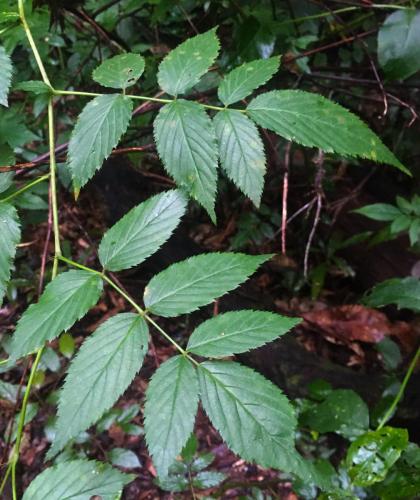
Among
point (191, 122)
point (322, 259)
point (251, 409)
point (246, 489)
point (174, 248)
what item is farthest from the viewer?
point (322, 259)

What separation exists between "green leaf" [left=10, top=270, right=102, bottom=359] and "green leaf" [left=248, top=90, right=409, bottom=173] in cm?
42

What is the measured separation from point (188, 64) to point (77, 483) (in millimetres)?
751

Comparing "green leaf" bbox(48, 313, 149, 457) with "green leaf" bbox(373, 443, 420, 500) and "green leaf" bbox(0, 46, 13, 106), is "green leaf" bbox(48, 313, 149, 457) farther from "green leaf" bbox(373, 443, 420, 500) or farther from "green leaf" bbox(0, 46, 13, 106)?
"green leaf" bbox(373, 443, 420, 500)

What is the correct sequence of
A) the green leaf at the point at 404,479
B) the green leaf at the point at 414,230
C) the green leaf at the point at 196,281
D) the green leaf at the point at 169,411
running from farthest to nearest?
the green leaf at the point at 414,230 < the green leaf at the point at 404,479 < the green leaf at the point at 196,281 < the green leaf at the point at 169,411

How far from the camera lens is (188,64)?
2.88 feet

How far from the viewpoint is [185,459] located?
1457 mm

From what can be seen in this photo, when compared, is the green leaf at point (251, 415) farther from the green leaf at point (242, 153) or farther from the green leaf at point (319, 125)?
the green leaf at point (319, 125)

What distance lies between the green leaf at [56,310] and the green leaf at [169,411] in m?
0.17

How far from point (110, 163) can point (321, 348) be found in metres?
1.35

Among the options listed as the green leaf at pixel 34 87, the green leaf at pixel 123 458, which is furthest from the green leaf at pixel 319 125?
the green leaf at pixel 123 458

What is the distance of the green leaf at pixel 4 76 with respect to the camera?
828 mm

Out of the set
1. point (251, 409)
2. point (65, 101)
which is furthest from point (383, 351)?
point (65, 101)

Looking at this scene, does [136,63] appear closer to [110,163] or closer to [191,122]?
[191,122]

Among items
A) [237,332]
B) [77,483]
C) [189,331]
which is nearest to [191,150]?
[237,332]
